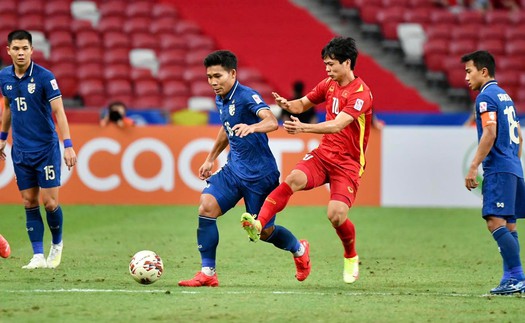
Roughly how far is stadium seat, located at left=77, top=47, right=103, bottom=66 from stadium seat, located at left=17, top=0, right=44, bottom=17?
168 centimetres

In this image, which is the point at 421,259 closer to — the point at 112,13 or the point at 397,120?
the point at 397,120

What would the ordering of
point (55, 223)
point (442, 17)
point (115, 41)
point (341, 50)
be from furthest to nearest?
point (442, 17) < point (115, 41) < point (55, 223) < point (341, 50)

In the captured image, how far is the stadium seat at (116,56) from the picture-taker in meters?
23.0

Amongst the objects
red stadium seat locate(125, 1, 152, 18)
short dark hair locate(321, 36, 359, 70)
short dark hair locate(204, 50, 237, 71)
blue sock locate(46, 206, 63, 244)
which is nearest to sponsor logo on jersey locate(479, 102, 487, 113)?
short dark hair locate(321, 36, 359, 70)

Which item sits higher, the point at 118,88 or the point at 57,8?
the point at 57,8

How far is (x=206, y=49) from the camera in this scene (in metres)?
23.4

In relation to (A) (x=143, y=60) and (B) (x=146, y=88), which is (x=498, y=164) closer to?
(B) (x=146, y=88)

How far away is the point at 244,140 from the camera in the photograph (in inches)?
356

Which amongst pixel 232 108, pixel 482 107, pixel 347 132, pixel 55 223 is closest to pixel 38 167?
pixel 55 223

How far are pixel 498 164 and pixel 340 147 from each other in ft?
4.65

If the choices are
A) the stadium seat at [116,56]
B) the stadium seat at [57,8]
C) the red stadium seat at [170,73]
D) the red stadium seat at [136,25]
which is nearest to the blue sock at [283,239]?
the red stadium seat at [170,73]

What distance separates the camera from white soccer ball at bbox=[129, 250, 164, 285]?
28.8ft

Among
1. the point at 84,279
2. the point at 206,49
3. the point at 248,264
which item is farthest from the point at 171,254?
the point at 206,49

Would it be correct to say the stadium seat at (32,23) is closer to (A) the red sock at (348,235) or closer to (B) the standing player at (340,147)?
(B) the standing player at (340,147)
